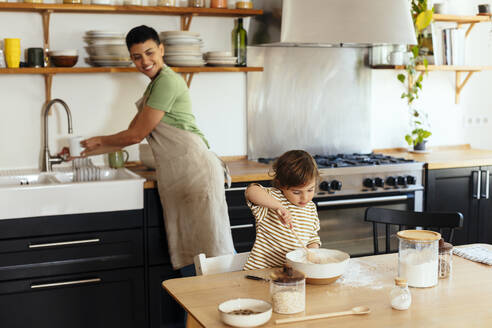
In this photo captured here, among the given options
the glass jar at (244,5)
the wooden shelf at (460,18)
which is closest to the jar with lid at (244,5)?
the glass jar at (244,5)

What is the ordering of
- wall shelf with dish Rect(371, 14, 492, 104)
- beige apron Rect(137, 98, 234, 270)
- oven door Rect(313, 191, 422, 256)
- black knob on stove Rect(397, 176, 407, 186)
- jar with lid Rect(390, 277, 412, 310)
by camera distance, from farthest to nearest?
1. wall shelf with dish Rect(371, 14, 492, 104)
2. black knob on stove Rect(397, 176, 407, 186)
3. oven door Rect(313, 191, 422, 256)
4. beige apron Rect(137, 98, 234, 270)
5. jar with lid Rect(390, 277, 412, 310)

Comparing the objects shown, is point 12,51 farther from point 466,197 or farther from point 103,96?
point 466,197

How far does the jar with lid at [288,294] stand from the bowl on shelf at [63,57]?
2148 millimetres

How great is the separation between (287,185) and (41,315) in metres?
1.57

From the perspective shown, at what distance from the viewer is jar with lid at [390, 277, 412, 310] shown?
1687mm

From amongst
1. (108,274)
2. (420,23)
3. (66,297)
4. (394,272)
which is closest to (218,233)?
(108,274)

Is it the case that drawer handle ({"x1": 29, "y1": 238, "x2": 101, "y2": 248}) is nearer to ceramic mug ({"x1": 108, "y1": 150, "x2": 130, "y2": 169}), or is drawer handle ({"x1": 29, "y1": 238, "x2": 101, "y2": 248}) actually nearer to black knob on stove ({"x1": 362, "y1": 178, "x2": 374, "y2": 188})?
ceramic mug ({"x1": 108, "y1": 150, "x2": 130, "y2": 169})

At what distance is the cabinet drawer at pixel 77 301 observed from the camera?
303cm

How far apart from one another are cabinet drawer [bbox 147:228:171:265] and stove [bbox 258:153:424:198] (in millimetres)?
910

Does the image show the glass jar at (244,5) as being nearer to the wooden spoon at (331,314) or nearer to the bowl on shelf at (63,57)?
the bowl on shelf at (63,57)

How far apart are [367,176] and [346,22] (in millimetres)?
889

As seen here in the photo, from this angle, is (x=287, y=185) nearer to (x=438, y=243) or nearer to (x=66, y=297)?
(x=438, y=243)

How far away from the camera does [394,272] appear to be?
2.04 metres

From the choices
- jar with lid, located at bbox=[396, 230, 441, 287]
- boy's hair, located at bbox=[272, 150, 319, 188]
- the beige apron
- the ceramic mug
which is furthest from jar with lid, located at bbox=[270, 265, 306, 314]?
the ceramic mug
